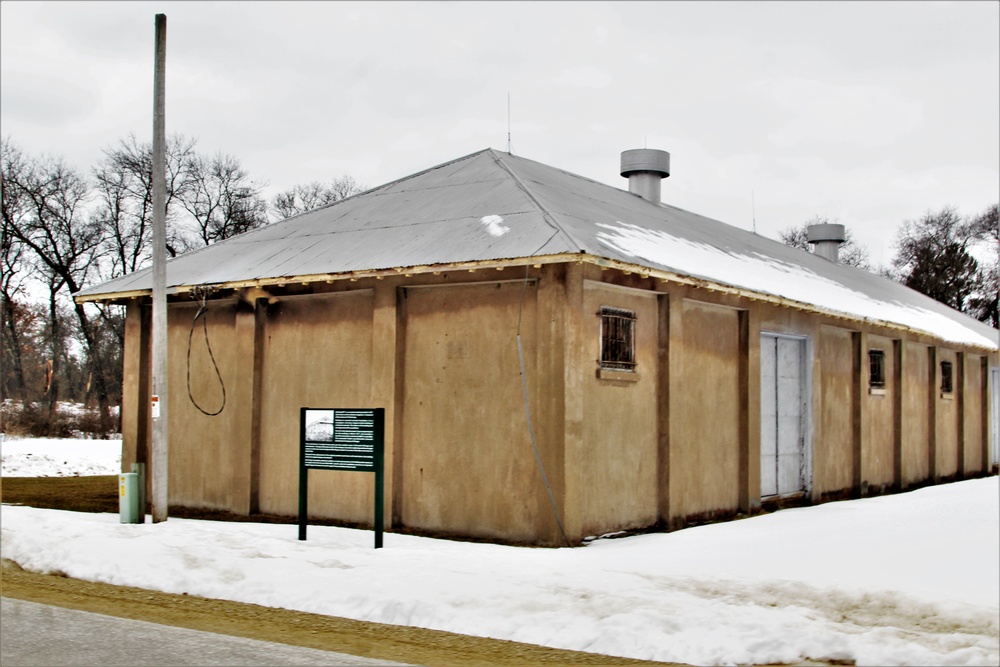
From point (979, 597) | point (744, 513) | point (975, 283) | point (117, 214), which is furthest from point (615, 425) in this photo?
point (975, 283)

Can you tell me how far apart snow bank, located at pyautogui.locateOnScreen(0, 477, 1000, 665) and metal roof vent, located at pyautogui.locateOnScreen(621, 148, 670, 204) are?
385 inches

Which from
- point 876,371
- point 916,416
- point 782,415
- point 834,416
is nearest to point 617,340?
point 782,415

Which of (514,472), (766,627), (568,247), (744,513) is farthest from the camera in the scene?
(744,513)

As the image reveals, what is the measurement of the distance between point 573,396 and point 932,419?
15.0 metres

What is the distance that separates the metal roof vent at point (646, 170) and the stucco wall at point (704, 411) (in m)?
7.06

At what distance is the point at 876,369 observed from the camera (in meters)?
21.1

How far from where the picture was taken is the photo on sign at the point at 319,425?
1253 centimetres

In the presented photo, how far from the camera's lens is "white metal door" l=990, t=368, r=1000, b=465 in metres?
28.6

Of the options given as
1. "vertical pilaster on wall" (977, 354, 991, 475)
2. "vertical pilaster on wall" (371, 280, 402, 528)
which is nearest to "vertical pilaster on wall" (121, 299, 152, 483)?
"vertical pilaster on wall" (371, 280, 402, 528)

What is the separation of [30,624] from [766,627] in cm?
575

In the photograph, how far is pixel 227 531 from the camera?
13.4 metres

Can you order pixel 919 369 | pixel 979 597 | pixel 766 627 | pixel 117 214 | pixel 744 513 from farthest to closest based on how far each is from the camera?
pixel 117 214 < pixel 919 369 < pixel 744 513 < pixel 979 597 < pixel 766 627

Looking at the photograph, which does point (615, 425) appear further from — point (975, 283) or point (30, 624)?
point (975, 283)

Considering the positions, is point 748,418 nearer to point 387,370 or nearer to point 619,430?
point 619,430
